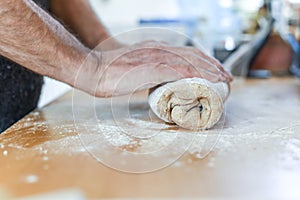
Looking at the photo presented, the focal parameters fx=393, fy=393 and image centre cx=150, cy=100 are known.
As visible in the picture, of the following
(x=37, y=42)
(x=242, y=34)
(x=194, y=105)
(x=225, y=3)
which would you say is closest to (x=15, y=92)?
(x=37, y=42)

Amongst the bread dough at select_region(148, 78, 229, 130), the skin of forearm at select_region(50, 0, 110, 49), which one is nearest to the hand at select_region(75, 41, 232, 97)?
the bread dough at select_region(148, 78, 229, 130)

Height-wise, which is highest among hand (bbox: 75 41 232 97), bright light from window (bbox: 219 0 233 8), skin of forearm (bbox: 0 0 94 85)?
skin of forearm (bbox: 0 0 94 85)

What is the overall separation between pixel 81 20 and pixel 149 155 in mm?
616

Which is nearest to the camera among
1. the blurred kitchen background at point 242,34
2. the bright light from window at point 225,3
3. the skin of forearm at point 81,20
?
the skin of forearm at point 81,20

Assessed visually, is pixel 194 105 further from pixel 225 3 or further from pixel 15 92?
pixel 225 3

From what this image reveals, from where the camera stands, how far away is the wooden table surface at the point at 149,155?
14.7 inches

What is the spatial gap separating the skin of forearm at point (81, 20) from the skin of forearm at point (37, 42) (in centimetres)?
34

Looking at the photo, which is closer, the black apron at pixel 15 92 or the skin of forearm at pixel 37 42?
the skin of forearm at pixel 37 42

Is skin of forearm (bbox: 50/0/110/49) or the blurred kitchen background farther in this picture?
the blurred kitchen background

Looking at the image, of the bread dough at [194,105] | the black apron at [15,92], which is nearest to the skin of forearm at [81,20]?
the black apron at [15,92]

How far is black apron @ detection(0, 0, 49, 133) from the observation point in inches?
28.7

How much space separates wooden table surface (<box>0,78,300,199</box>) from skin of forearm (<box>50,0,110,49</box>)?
292 millimetres

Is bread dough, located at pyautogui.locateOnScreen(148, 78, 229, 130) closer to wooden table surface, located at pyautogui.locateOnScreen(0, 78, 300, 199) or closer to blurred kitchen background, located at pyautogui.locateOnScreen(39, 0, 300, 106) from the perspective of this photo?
wooden table surface, located at pyautogui.locateOnScreen(0, 78, 300, 199)

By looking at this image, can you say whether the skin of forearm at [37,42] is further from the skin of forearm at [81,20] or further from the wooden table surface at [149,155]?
the skin of forearm at [81,20]
